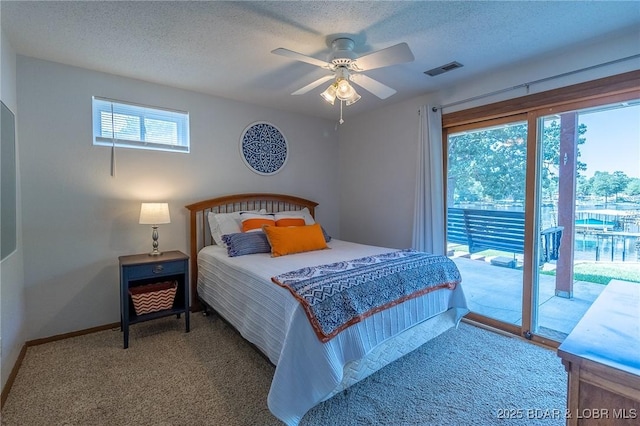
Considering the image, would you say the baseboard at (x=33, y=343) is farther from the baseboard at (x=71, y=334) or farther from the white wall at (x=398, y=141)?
the white wall at (x=398, y=141)

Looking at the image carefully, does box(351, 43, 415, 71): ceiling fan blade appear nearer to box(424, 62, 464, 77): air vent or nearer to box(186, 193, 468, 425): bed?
box(424, 62, 464, 77): air vent

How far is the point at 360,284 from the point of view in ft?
6.38

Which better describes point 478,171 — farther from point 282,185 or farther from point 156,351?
point 156,351

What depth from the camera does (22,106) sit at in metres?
2.50

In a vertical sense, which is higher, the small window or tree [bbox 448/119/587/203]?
the small window

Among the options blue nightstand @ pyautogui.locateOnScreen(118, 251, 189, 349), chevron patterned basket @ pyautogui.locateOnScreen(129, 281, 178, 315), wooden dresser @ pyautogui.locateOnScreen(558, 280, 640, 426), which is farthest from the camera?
chevron patterned basket @ pyautogui.locateOnScreen(129, 281, 178, 315)

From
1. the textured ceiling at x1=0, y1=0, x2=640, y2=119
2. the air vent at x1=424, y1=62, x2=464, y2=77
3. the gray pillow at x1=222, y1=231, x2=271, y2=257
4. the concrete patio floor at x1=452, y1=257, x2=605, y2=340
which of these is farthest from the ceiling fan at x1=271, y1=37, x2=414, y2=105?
the concrete patio floor at x1=452, y1=257, x2=605, y2=340

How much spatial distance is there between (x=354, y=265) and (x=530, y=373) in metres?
1.49

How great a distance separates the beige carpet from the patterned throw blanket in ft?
1.84

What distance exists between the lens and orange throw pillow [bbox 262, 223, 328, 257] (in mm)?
2887

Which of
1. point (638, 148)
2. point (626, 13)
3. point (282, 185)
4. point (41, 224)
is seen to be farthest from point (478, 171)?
point (41, 224)

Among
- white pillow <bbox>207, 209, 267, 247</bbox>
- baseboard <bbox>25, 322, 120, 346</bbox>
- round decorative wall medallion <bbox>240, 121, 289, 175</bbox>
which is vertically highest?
round decorative wall medallion <bbox>240, 121, 289, 175</bbox>

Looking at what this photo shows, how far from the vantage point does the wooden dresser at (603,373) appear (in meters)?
0.89

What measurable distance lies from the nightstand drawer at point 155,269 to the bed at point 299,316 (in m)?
0.31
